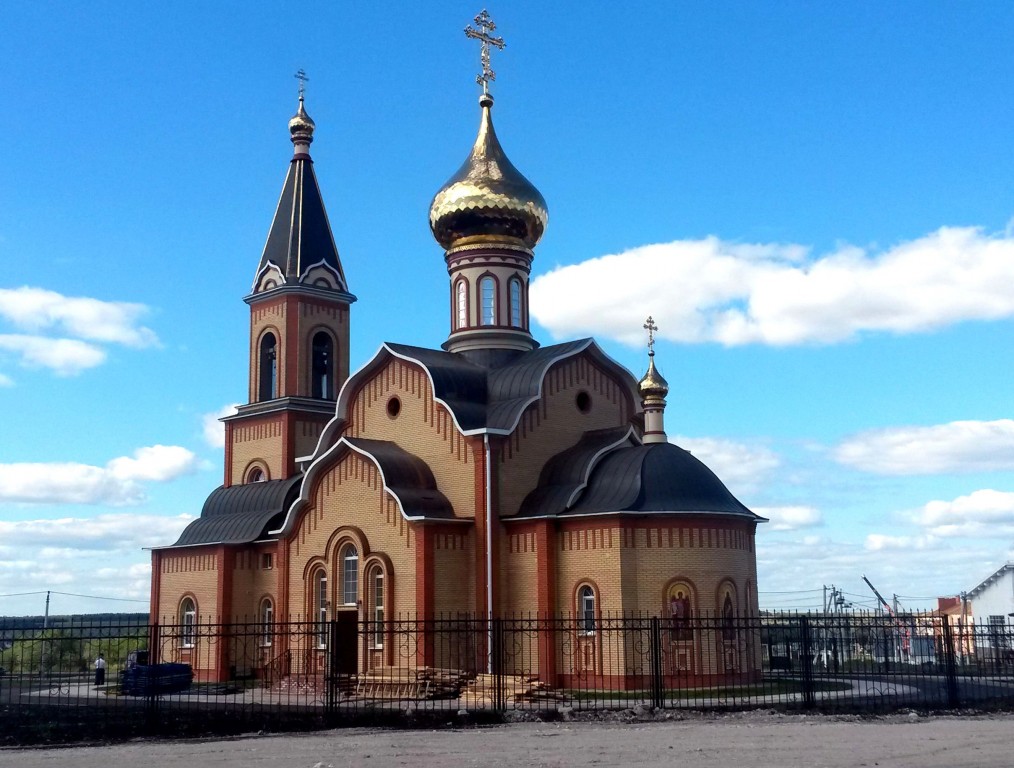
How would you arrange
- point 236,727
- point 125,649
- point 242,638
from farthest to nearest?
point 125,649 → point 242,638 → point 236,727

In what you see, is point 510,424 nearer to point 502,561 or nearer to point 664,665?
point 502,561

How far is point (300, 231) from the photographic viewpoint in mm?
26516

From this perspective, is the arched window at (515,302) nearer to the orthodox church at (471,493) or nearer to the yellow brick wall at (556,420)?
A: the orthodox church at (471,493)

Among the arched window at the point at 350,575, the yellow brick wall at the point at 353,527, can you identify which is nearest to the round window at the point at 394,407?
the yellow brick wall at the point at 353,527

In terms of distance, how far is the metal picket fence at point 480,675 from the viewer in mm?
13734

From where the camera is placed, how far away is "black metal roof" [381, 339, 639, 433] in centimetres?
2009

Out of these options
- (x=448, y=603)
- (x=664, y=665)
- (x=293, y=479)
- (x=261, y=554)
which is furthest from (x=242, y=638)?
(x=664, y=665)

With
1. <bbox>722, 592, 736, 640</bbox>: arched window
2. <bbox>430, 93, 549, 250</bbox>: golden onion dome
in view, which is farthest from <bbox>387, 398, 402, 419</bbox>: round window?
<bbox>722, 592, 736, 640</bbox>: arched window

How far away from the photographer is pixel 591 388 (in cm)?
2166

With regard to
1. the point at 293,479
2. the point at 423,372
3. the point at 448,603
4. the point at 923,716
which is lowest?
the point at 923,716

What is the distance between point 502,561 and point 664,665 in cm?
329

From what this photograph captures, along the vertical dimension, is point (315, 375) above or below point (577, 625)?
above

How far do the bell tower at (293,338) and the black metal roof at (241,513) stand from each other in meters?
0.78

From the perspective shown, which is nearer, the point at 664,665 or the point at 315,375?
the point at 664,665
